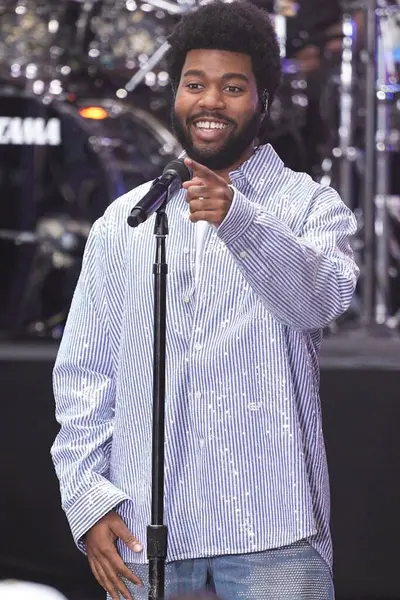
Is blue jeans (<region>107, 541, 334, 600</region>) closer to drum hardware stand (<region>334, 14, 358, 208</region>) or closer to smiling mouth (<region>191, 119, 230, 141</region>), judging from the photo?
smiling mouth (<region>191, 119, 230, 141</region>)

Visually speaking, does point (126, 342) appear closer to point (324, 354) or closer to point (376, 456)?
point (376, 456)

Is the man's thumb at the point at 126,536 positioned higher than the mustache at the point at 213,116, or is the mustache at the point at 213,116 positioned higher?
the mustache at the point at 213,116

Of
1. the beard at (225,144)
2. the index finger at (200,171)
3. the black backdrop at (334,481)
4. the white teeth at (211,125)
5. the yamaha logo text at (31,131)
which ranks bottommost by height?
the black backdrop at (334,481)

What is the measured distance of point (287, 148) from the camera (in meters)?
6.36

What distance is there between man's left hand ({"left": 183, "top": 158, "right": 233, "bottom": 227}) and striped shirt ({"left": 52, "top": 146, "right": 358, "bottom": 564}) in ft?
0.15

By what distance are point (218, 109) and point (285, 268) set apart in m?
0.43

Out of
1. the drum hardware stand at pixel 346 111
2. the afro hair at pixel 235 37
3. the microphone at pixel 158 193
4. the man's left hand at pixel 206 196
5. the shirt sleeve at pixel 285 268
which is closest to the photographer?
the microphone at pixel 158 193

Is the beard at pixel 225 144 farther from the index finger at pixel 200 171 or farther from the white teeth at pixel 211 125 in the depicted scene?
the index finger at pixel 200 171

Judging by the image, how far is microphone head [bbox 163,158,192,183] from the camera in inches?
75.8

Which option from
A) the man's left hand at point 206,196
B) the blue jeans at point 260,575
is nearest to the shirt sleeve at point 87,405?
the blue jeans at point 260,575

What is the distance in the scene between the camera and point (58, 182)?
6.11 m

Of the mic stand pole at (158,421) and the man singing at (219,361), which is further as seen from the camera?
the man singing at (219,361)

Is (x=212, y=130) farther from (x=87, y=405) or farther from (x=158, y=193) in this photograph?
(x=87, y=405)

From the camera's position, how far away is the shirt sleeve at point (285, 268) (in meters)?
1.96
